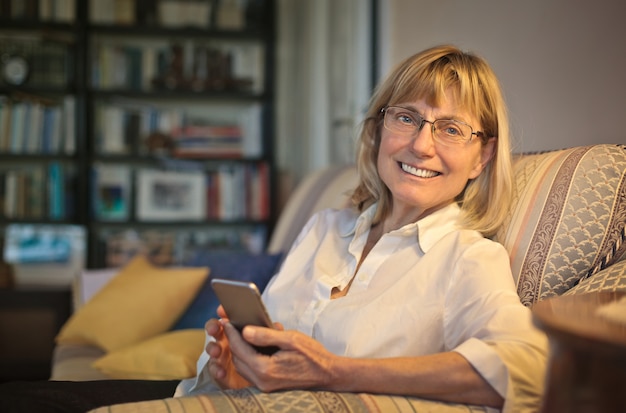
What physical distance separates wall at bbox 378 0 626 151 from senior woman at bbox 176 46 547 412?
0.71ft

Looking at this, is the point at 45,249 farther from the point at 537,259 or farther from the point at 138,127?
the point at 537,259

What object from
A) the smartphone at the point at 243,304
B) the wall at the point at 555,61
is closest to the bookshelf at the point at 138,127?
the wall at the point at 555,61

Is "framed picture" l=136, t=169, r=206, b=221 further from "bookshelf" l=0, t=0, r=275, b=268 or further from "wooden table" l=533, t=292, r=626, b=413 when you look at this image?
"wooden table" l=533, t=292, r=626, b=413

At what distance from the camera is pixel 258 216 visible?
173 inches

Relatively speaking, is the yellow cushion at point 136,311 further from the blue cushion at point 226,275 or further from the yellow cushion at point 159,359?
the yellow cushion at point 159,359

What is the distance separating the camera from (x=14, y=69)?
423 centimetres

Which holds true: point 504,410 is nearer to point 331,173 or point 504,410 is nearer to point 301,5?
point 331,173

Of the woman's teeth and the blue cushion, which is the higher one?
the woman's teeth

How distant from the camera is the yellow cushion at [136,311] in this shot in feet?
7.76

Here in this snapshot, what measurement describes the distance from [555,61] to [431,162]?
0.45 m

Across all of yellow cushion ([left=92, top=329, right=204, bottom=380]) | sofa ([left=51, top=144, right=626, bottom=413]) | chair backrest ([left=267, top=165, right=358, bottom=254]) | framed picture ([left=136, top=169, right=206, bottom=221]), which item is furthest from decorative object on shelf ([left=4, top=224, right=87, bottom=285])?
yellow cushion ([left=92, top=329, right=204, bottom=380])

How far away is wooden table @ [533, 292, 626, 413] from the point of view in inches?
26.7

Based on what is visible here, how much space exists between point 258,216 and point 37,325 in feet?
5.07

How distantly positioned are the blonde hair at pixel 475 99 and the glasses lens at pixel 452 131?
0.10 ft
